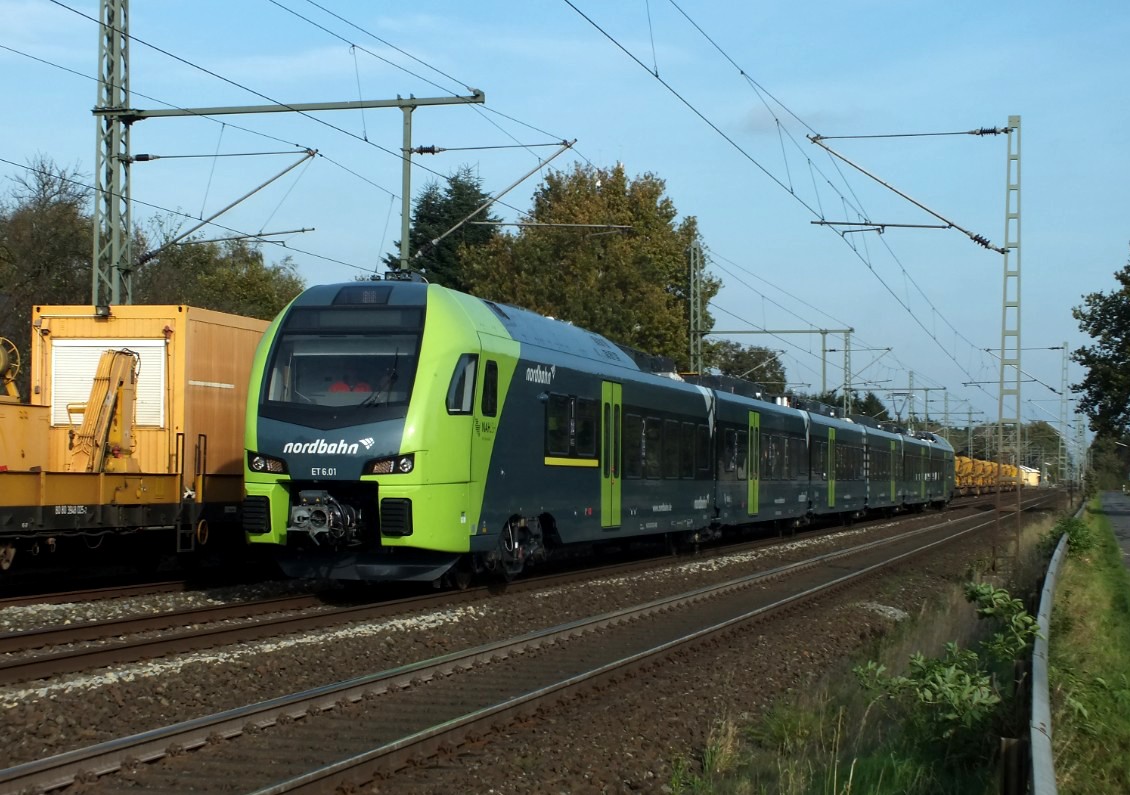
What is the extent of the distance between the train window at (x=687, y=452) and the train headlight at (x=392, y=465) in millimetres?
8305

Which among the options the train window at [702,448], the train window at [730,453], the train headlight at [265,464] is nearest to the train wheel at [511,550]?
the train headlight at [265,464]

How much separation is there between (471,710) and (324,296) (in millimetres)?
6690

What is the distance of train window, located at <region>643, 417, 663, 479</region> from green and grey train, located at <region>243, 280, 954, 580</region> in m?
0.66

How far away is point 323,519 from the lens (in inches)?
489

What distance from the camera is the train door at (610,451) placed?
54.9 feet

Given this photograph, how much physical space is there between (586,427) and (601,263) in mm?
22309

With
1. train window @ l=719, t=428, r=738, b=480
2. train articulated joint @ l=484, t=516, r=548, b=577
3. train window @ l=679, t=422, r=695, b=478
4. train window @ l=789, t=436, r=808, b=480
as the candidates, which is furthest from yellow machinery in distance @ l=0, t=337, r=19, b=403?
train window @ l=789, t=436, r=808, b=480

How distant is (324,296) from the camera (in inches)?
538

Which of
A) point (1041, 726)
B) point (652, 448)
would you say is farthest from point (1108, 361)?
point (1041, 726)

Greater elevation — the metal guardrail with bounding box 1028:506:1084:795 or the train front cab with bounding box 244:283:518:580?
the train front cab with bounding box 244:283:518:580

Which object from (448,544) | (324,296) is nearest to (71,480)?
(324,296)

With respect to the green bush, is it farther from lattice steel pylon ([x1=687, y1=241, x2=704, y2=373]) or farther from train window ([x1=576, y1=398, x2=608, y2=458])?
lattice steel pylon ([x1=687, y1=241, x2=704, y2=373])

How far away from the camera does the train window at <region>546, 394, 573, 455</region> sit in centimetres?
1511

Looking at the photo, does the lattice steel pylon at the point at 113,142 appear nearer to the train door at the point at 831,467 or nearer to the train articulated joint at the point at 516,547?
the train articulated joint at the point at 516,547
